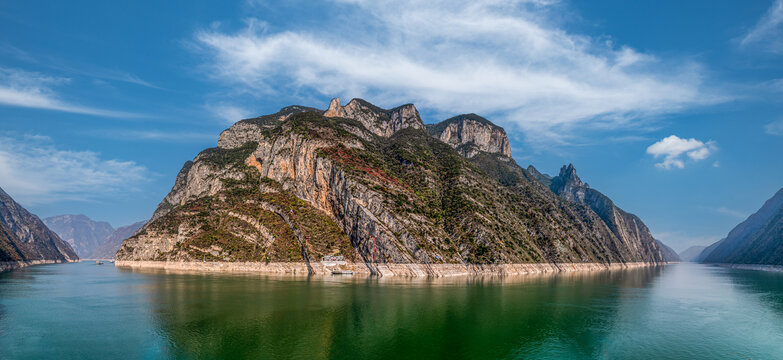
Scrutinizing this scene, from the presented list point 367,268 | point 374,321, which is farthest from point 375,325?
point 367,268

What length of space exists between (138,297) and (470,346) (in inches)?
2848

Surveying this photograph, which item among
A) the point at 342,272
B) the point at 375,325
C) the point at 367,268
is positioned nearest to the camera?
the point at 375,325

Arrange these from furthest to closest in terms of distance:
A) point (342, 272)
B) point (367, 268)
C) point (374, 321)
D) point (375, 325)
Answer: point (367, 268), point (342, 272), point (374, 321), point (375, 325)

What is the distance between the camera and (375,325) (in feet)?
191

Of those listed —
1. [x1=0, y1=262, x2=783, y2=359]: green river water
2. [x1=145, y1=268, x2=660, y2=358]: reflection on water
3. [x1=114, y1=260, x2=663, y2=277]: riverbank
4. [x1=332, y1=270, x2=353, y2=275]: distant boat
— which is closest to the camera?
[x1=0, y1=262, x2=783, y2=359]: green river water

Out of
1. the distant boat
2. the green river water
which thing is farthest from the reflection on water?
the distant boat

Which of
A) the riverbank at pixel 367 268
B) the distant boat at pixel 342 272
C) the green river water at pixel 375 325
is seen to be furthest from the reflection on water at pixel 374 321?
the distant boat at pixel 342 272

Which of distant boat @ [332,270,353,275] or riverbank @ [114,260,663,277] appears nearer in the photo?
riverbank @ [114,260,663,277]

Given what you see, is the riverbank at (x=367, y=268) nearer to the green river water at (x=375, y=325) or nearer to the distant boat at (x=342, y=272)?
the distant boat at (x=342, y=272)

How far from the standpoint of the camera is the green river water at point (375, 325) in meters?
46.1

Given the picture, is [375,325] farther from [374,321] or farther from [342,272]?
[342,272]

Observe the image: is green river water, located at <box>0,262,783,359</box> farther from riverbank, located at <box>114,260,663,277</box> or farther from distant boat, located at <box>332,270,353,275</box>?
distant boat, located at <box>332,270,353,275</box>

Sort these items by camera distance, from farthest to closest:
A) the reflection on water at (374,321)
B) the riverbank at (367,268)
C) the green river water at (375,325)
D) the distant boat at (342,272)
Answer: the distant boat at (342,272)
the riverbank at (367,268)
the reflection on water at (374,321)
the green river water at (375,325)

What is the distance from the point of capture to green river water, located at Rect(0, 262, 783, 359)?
151 feet
